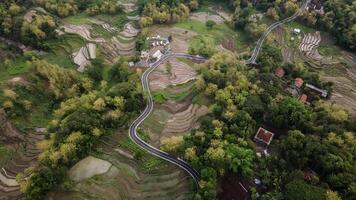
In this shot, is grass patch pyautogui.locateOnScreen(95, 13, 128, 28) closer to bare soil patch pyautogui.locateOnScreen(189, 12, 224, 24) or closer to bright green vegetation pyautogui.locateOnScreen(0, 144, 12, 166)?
bare soil patch pyautogui.locateOnScreen(189, 12, 224, 24)

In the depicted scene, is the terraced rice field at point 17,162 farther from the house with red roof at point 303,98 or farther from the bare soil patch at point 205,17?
the bare soil patch at point 205,17

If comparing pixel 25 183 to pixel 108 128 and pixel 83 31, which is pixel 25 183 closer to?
pixel 108 128

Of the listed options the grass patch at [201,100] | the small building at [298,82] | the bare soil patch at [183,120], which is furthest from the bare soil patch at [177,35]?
the small building at [298,82]

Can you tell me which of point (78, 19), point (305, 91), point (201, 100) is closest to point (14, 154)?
point (201, 100)

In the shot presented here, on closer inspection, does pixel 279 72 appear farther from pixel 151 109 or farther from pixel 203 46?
pixel 151 109

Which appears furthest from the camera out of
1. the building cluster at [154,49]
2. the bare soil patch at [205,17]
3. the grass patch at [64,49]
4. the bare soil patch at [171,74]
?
the bare soil patch at [205,17]

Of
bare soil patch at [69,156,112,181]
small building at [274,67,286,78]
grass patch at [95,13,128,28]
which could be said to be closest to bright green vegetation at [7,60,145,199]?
bare soil patch at [69,156,112,181]
